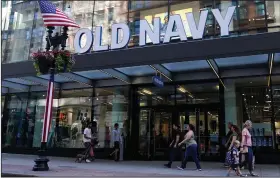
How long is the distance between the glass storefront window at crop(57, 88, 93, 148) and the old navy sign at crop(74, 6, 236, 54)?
3389 millimetres

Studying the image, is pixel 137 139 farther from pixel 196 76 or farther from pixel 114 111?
pixel 196 76

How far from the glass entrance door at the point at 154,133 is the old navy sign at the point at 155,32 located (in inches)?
148

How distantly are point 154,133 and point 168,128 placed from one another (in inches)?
29.7

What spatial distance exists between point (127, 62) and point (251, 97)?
6.04m

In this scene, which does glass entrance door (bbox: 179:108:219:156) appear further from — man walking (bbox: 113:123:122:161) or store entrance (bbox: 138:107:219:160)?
man walking (bbox: 113:123:122:161)

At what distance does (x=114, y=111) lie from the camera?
58.0 ft

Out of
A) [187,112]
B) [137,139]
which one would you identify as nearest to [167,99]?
[187,112]

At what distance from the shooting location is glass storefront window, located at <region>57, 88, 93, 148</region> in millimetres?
18312

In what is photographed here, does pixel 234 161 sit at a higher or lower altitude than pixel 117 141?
lower

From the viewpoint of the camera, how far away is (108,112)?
17.9 m

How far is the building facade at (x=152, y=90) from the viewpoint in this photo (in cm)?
1323

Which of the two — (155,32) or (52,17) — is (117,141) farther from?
(52,17)

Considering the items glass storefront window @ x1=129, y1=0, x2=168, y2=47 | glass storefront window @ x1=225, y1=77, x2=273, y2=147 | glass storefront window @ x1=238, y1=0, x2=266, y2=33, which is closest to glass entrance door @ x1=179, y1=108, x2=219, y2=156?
glass storefront window @ x1=225, y1=77, x2=273, y2=147

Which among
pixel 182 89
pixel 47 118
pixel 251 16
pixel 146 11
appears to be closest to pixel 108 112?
pixel 182 89
